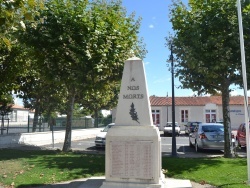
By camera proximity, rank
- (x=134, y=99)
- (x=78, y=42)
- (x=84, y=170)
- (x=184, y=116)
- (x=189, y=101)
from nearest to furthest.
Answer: (x=134, y=99) → (x=84, y=170) → (x=78, y=42) → (x=184, y=116) → (x=189, y=101)

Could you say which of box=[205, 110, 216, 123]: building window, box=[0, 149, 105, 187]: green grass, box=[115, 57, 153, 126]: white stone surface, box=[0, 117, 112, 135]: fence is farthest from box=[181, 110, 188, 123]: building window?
box=[115, 57, 153, 126]: white stone surface

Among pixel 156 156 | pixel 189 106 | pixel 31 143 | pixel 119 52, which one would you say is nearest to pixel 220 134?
pixel 119 52

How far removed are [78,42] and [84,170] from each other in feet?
19.4

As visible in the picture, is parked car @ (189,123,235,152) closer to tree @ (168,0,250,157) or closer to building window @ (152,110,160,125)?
tree @ (168,0,250,157)

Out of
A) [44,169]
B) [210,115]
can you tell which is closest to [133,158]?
[44,169]

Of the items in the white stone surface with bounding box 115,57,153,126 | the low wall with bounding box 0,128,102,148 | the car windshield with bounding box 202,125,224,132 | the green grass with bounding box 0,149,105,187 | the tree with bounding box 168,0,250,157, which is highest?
the tree with bounding box 168,0,250,157

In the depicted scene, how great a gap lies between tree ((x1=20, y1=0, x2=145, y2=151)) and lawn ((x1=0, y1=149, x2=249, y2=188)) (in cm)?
377

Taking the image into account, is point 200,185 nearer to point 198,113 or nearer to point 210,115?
point 198,113

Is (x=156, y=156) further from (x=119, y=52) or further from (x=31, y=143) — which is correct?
(x=31, y=143)

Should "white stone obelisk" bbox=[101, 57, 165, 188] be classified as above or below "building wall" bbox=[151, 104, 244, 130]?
below

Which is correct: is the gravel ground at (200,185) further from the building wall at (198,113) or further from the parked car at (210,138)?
the building wall at (198,113)

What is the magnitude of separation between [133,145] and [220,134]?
9.42 m

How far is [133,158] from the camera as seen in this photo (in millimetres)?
7715

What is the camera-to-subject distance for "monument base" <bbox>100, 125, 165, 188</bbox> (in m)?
7.61
